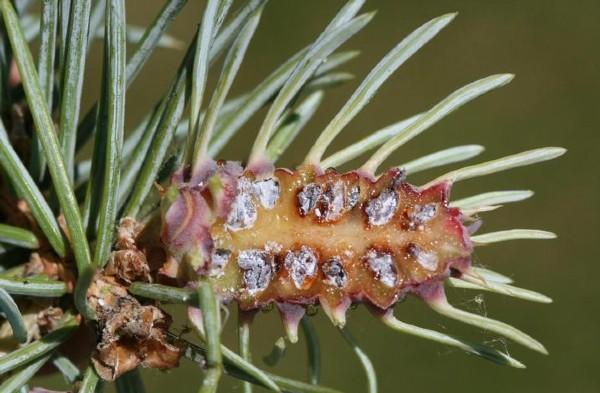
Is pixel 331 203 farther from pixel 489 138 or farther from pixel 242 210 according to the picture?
pixel 489 138

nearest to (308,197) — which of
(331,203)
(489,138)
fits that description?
(331,203)

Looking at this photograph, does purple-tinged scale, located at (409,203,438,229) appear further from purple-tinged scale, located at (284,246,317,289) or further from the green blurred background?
the green blurred background

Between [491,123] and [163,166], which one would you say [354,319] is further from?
[163,166]

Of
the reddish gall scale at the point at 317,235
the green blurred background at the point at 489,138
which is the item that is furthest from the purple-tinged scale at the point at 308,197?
the green blurred background at the point at 489,138

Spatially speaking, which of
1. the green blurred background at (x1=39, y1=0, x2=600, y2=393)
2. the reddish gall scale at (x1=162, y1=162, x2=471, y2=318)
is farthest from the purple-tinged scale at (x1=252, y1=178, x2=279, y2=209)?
the green blurred background at (x1=39, y1=0, x2=600, y2=393)

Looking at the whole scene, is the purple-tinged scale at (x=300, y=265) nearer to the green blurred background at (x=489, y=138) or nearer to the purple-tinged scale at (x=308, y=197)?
the purple-tinged scale at (x=308, y=197)

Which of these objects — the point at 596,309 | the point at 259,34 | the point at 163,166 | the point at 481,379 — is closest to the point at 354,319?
the point at 481,379

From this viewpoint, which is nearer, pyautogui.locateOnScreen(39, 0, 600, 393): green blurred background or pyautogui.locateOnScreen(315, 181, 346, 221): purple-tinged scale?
pyautogui.locateOnScreen(315, 181, 346, 221): purple-tinged scale

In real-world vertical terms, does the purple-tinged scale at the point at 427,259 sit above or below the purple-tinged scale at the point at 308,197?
below
